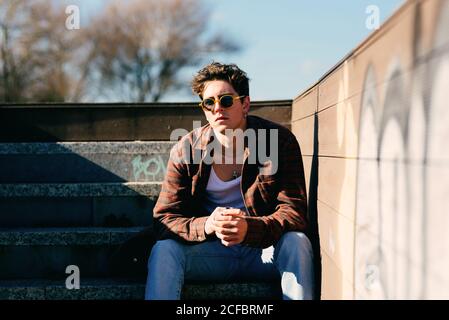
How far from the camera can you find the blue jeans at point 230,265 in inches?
115

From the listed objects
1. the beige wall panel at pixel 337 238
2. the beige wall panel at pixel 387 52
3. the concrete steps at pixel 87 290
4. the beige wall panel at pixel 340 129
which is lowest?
the concrete steps at pixel 87 290

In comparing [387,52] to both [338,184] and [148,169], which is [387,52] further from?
[148,169]

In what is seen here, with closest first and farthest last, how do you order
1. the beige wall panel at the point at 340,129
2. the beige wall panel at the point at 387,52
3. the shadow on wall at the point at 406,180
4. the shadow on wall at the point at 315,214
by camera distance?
the shadow on wall at the point at 406,180, the beige wall panel at the point at 387,52, the beige wall panel at the point at 340,129, the shadow on wall at the point at 315,214

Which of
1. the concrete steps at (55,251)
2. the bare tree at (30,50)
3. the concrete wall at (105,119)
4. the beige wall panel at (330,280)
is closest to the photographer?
the beige wall panel at (330,280)

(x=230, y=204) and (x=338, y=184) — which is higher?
(x=338, y=184)

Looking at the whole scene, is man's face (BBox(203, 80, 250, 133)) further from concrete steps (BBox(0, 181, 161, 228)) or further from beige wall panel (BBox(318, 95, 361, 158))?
concrete steps (BBox(0, 181, 161, 228))

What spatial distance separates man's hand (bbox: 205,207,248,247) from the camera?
2.96 meters

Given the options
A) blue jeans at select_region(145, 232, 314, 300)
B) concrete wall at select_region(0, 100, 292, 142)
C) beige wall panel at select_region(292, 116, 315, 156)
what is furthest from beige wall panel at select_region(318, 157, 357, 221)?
concrete wall at select_region(0, 100, 292, 142)

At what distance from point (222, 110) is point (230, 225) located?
0.69 metres

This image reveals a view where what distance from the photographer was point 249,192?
10.7 ft

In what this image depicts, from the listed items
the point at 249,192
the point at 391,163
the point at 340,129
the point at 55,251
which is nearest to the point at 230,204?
the point at 249,192

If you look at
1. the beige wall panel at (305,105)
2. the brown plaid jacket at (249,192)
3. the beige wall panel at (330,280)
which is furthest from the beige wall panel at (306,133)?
the beige wall panel at (330,280)

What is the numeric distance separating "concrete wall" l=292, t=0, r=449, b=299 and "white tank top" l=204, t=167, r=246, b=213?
51 cm

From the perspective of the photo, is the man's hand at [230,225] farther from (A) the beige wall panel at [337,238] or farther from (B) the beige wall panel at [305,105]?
(B) the beige wall panel at [305,105]
